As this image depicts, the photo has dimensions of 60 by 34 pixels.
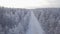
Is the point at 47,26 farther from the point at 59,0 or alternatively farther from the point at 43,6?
the point at 59,0

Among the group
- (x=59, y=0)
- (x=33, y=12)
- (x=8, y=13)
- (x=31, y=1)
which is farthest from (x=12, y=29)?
(x=59, y=0)

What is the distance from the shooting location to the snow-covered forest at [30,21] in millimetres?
747

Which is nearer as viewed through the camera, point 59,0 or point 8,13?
point 8,13

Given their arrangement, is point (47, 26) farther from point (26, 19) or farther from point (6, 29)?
point (6, 29)

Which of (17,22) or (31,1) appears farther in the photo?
(31,1)

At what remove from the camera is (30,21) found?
31.3 inches

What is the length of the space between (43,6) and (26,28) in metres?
0.31

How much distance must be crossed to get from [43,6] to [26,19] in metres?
0.25

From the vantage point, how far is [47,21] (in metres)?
0.79

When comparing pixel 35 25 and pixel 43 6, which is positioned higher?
pixel 43 6

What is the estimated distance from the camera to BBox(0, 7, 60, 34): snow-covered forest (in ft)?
2.45

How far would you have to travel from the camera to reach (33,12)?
0.81 metres

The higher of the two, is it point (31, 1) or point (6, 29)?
point (31, 1)

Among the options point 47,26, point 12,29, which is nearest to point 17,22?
point 12,29
